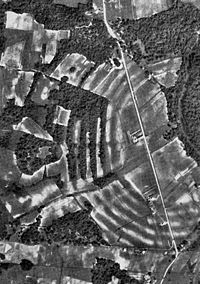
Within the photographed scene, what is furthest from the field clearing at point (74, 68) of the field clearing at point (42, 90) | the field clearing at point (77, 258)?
the field clearing at point (77, 258)

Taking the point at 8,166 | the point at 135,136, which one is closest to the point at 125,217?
the point at 135,136

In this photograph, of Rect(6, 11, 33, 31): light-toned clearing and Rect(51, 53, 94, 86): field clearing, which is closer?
Rect(51, 53, 94, 86): field clearing

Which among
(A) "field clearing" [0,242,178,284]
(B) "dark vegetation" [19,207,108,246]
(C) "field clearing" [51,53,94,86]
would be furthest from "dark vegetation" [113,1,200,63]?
(A) "field clearing" [0,242,178,284]

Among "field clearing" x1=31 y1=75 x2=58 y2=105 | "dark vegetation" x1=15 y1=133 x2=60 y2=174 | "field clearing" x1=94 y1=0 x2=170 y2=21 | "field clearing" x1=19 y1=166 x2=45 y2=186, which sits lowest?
"field clearing" x1=19 y1=166 x2=45 y2=186

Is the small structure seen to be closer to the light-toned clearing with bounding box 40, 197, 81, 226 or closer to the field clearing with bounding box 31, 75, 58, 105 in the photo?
the light-toned clearing with bounding box 40, 197, 81, 226

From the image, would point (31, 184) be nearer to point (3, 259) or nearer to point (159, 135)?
point (3, 259)
